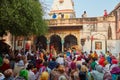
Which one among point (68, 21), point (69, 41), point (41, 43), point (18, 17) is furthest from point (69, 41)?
point (18, 17)

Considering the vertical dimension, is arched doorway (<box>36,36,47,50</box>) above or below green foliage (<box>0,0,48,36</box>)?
below

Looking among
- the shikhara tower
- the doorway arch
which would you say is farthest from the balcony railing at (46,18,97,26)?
the shikhara tower

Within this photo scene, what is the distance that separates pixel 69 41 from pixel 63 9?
43.4ft

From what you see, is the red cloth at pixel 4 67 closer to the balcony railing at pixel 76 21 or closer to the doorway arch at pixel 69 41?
the balcony railing at pixel 76 21

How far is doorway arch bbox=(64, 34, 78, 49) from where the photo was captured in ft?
129

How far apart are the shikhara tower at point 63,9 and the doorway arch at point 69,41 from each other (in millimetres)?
10999

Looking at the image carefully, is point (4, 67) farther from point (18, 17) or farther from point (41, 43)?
point (41, 43)

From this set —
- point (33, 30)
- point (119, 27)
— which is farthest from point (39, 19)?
point (119, 27)

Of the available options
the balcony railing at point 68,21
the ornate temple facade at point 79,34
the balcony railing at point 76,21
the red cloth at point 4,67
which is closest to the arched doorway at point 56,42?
the ornate temple facade at point 79,34

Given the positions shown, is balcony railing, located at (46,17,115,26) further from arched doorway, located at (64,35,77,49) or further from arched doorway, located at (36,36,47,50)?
arched doorway, located at (36,36,47,50)

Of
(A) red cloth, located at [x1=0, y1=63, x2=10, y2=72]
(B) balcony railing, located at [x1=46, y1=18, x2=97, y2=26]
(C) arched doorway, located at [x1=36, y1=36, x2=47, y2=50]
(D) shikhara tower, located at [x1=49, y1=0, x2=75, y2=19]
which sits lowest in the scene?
(C) arched doorway, located at [x1=36, y1=36, x2=47, y2=50]

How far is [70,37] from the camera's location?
3972cm

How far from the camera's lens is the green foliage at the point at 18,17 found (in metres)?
18.2

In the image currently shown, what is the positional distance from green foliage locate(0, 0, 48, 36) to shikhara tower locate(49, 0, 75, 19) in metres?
29.7
